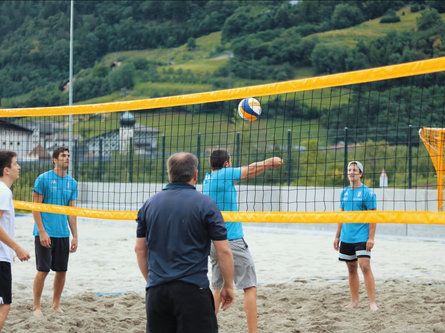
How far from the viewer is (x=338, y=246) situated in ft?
20.2

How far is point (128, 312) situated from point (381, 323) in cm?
237

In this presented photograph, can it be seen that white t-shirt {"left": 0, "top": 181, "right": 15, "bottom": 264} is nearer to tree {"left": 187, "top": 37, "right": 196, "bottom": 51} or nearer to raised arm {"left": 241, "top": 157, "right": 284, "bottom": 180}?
raised arm {"left": 241, "top": 157, "right": 284, "bottom": 180}

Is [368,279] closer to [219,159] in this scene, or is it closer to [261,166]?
[261,166]

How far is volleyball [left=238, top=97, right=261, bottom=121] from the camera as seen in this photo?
567cm

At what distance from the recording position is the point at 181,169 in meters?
3.32

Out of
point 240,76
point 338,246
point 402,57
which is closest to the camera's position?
point 338,246

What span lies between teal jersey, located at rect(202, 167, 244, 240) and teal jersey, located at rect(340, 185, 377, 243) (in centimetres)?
131

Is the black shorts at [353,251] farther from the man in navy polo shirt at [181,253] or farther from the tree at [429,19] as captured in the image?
the tree at [429,19]

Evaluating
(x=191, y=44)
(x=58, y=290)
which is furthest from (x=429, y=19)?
(x=58, y=290)

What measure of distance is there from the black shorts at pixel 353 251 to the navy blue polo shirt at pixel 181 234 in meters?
2.79

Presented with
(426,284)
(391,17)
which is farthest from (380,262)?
(391,17)

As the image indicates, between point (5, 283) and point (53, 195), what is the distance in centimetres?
177

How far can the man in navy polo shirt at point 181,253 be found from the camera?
318 cm

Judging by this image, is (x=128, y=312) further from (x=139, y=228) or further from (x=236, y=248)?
(x=139, y=228)
